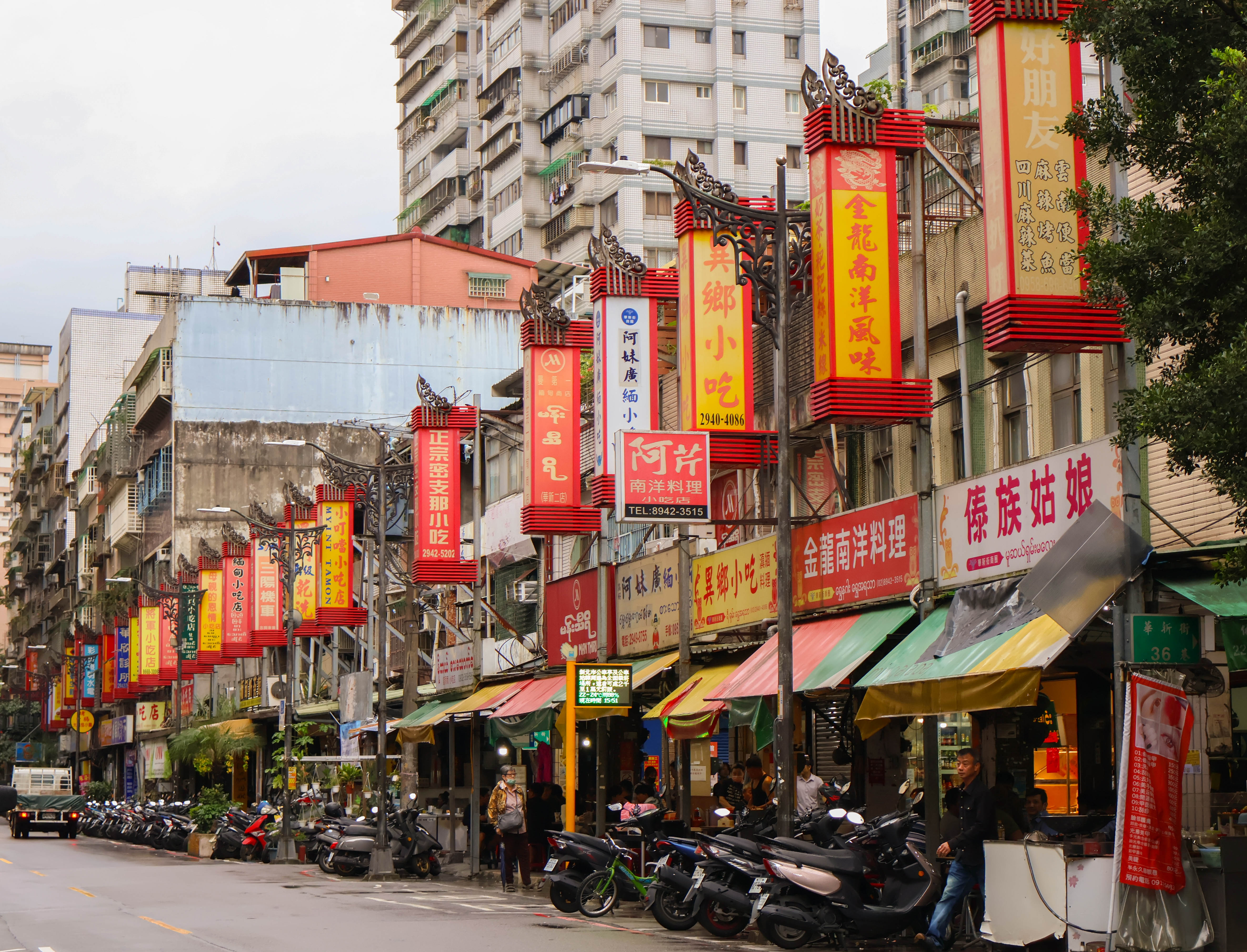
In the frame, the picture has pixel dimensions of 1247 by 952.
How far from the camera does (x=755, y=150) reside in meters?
75.8

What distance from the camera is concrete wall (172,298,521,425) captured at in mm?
67062

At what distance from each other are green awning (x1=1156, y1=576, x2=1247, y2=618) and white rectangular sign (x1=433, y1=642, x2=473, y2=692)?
23.0 m

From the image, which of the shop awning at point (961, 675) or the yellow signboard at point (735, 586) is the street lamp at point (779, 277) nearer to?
Answer: the yellow signboard at point (735, 586)

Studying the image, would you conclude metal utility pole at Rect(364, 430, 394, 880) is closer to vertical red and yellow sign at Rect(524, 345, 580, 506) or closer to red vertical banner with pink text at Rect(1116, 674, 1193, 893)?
vertical red and yellow sign at Rect(524, 345, 580, 506)

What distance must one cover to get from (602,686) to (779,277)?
23.2ft

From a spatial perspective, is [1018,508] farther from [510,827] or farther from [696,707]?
[510,827]

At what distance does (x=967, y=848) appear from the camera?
14602 millimetres

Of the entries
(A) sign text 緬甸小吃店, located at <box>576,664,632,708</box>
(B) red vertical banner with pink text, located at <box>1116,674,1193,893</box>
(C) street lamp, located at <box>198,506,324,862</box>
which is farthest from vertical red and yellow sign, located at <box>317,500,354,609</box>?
(B) red vertical banner with pink text, located at <box>1116,674,1193,893</box>

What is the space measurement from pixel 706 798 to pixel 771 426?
698cm

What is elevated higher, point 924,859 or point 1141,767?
point 1141,767

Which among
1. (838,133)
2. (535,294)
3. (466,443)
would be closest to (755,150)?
(466,443)

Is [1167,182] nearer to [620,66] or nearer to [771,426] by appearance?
[771,426]

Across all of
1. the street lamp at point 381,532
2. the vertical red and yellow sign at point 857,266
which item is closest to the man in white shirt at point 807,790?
the vertical red and yellow sign at point 857,266

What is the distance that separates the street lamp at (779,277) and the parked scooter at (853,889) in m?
2.04
